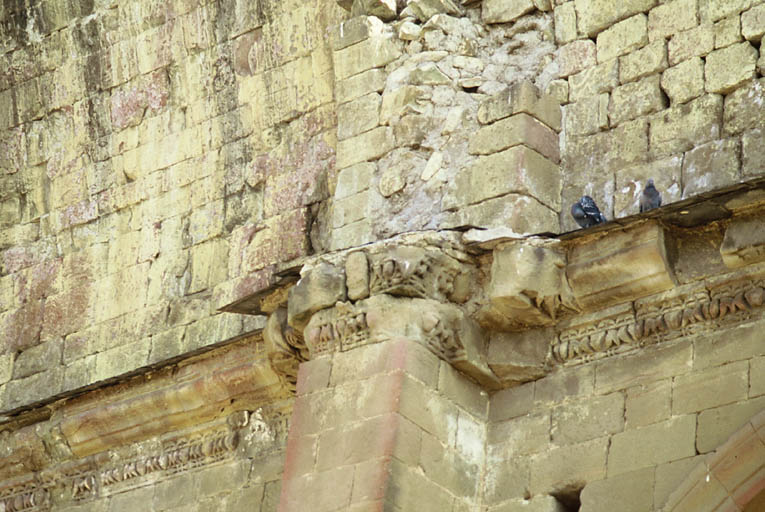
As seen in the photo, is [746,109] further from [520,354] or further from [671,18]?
[520,354]

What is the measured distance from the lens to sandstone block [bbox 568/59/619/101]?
9.61m

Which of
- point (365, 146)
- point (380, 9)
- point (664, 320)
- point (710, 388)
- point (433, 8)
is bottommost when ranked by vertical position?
point (710, 388)

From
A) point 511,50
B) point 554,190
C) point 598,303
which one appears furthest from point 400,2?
point 598,303

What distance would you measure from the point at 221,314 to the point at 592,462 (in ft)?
10.8

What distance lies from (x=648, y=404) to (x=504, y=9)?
8.83 feet

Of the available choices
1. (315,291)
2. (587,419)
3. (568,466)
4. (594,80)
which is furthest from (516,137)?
(568,466)

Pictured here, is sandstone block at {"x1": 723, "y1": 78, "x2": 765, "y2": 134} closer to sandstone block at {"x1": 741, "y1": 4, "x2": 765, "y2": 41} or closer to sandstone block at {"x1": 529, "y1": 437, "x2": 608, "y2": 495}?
sandstone block at {"x1": 741, "y1": 4, "x2": 765, "y2": 41}

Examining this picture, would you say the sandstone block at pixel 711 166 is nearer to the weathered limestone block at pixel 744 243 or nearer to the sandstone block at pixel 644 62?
the weathered limestone block at pixel 744 243

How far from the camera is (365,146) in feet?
33.5

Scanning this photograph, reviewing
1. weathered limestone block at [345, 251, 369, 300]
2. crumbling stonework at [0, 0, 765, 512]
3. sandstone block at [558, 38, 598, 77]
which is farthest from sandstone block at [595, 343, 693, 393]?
sandstone block at [558, 38, 598, 77]

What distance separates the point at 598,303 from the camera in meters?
9.03

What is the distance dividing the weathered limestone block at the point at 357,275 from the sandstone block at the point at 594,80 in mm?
1532

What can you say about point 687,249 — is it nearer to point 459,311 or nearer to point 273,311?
point 459,311

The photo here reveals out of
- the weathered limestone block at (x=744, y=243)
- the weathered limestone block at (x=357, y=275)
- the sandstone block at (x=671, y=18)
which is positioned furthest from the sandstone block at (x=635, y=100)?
the weathered limestone block at (x=357, y=275)
